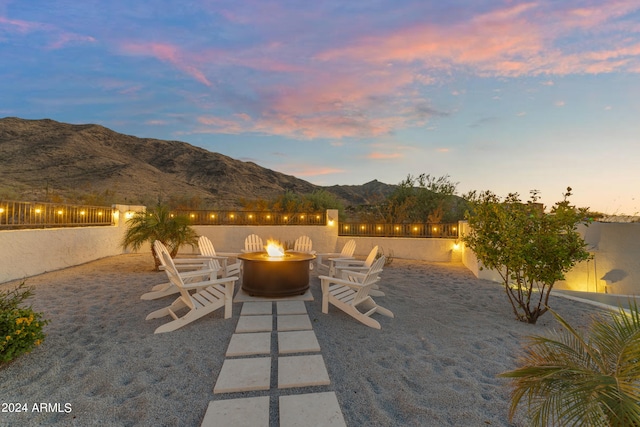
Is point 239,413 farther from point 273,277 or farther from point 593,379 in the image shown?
point 273,277

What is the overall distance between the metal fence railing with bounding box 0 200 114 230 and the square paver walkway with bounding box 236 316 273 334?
6.37 meters

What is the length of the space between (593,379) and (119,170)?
41.0 meters

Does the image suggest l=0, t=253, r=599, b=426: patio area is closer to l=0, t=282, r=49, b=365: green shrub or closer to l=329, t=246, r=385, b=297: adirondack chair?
l=0, t=282, r=49, b=365: green shrub

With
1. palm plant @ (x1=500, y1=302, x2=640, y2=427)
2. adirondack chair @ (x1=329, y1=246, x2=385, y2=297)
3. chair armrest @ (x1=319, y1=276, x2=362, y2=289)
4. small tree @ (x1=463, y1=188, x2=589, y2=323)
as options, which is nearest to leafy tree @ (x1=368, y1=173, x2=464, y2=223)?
adirondack chair @ (x1=329, y1=246, x2=385, y2=297)

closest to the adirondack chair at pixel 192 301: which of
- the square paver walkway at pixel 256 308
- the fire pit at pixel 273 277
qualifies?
the square paver walkway at pixel 256 308

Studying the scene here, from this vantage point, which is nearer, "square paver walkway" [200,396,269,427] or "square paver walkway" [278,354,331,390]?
"square paver walkway" [200,396,269,427]

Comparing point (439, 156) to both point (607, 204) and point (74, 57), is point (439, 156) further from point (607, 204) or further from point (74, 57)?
point (74, 57)

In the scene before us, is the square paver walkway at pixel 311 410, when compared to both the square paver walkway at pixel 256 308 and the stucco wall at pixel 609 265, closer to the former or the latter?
the square paver walkway at pixel 256 308

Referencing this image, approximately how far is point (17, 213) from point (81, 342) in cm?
562

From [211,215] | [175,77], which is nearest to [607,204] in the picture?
[211,215]

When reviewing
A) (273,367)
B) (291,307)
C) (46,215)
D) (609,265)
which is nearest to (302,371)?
(273,367)

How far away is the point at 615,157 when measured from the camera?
11773 millimetres

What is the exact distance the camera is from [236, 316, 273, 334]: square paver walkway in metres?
3.65

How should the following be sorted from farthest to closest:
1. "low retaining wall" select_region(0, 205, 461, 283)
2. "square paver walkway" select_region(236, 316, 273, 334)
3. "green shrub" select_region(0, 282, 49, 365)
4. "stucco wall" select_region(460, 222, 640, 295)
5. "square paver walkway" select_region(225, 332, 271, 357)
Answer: "stucco wall" select_region(460, 222, 640, 295) < "low retaining wall" select_region(0, 205, 461, 283) < "square paver walkway" select_region(236, 316, 273, 334) < "square paver walkway" select_region(225, 332, 271, 357) < "green shrub" select_region(0, 282, 49, 365)
